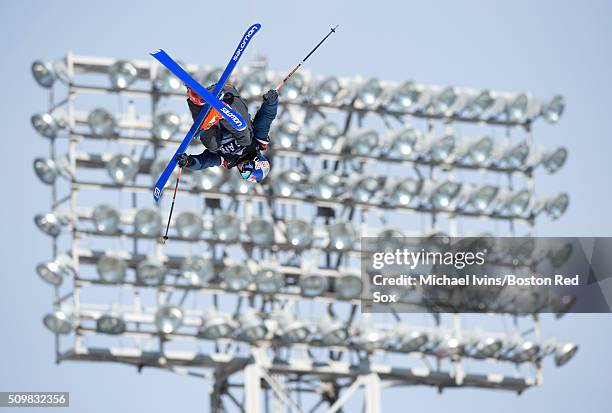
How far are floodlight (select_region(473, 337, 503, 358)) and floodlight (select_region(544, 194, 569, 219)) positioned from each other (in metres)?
3.78

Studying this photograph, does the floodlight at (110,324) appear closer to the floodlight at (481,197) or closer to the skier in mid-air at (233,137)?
the floodlight at (481,197)

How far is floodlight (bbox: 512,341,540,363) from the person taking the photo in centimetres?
5522

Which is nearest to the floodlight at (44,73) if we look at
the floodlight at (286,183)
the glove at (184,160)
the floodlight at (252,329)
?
the floodlight at (286,183)

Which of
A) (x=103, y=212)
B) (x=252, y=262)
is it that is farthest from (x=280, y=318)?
(x=103, y=212)

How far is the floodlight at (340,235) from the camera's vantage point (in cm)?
5366

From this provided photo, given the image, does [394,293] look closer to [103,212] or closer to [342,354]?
[342,354]

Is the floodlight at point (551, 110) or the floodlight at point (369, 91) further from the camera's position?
the floodlight at point (551, 110)

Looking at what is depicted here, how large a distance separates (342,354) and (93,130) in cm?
846

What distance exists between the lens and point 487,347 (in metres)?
54.7

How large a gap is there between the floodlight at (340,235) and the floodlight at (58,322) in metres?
6.77

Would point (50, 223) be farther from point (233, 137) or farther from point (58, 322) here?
point (233, 137)

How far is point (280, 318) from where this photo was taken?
52812 mm

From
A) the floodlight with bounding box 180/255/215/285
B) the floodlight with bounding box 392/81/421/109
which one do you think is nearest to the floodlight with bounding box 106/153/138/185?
the floodlight with bounding box 180/255/215/285

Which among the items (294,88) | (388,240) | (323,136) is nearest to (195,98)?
(294,88)
